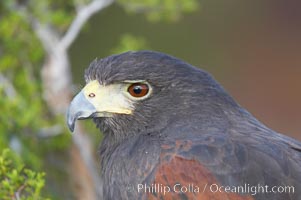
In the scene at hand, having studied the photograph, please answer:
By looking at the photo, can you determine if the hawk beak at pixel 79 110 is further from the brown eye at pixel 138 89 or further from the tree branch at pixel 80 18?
the tree branch at pixel 80 18

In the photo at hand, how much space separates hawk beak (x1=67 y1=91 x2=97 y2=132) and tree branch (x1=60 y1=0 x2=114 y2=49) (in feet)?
5.69

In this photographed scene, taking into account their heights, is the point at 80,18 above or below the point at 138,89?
above

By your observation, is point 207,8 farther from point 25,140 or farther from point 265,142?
point 265,142

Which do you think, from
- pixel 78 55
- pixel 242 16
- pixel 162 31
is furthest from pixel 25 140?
pixel 242 16

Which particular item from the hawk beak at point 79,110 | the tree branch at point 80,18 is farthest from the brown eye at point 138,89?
the tree branch at point 80,18

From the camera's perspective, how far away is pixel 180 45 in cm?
1318

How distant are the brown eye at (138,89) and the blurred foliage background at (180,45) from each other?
70.7 inches

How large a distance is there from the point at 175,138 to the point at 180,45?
8.36 meters

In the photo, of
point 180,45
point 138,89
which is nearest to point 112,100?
point 138,89

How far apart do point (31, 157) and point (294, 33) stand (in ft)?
27.6

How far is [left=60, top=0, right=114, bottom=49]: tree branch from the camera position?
6770mm

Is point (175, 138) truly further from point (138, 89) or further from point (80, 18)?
point (80, 18)

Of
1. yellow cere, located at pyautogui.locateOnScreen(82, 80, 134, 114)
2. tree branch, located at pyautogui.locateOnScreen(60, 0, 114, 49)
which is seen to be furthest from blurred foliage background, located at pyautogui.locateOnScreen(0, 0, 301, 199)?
yellow cere, located at pyautogui.locateOnScreen(82, 80, 134, 114)

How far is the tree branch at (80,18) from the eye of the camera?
6.77 meters
